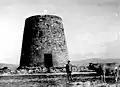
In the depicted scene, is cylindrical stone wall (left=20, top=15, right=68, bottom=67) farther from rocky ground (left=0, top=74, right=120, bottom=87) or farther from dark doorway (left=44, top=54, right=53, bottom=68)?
rocky ground (left=0, top=74, right=120, bottom=87)

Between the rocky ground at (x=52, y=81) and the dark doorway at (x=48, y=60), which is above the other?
the dark doorway at (x=48, y=60)

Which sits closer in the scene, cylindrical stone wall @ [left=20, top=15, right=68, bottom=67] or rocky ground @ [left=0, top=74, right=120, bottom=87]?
rocky ground @ [left=0, top=74, right=120, bottom=87]

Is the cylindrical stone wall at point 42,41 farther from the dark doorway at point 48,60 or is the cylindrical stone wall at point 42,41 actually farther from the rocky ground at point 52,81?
the rocky ground at point 52,81

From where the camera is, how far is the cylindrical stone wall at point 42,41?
20.6 metres

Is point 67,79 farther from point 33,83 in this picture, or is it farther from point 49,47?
point 49,47

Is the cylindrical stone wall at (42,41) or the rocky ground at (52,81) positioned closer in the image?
the rocky ground at (52,81)

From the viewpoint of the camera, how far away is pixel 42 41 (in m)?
20.8

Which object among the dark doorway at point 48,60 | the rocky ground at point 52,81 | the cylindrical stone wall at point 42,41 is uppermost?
the cylindrical stone wall at point 42,41

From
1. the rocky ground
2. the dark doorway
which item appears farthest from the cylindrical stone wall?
the rocky ground

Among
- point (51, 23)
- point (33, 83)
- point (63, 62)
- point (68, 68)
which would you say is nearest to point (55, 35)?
point (51, 23)

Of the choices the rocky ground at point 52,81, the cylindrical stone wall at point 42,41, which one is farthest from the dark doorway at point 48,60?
the rocky ground at point 52,81

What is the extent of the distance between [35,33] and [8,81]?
8.28 m

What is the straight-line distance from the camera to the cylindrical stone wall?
2058 cm

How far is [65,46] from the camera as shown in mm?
21875
